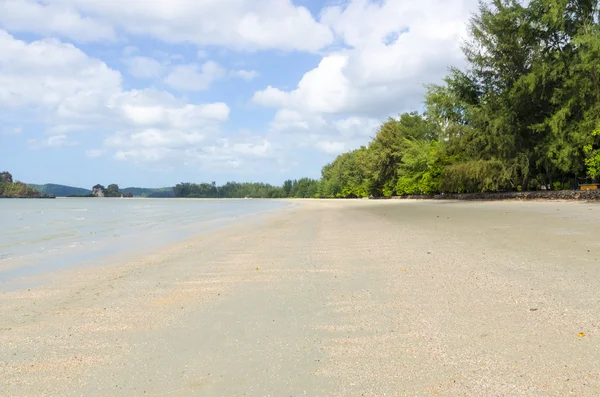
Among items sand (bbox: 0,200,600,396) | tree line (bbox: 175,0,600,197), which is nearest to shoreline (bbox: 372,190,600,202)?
tree line (bbox: 175,0,600,197)

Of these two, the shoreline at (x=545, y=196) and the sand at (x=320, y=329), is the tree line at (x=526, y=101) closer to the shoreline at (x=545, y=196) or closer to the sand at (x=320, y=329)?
the shoreline at (x=545, y=196)

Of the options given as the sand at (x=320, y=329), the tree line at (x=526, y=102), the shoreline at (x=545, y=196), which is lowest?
the sand at (x=320, y=329)

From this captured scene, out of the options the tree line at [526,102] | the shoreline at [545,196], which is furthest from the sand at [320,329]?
the tree line at [526,102]

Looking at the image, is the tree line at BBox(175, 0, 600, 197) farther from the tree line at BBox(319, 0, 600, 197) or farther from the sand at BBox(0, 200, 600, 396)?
the sand at BBox(0, 200, 600, 396)

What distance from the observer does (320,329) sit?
418cm

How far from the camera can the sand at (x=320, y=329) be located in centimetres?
302

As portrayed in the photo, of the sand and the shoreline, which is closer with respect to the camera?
the sand

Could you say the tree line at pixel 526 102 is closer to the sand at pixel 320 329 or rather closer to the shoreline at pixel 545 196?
the shoreline at pixel 545 196

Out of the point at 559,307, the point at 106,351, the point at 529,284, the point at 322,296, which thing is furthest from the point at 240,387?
the point at 529,284

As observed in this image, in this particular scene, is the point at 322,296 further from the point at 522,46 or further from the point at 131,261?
the point at 522,46

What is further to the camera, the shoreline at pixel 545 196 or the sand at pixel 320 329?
the shoreline at pixel 545 196

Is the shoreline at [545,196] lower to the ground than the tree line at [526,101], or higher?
lower

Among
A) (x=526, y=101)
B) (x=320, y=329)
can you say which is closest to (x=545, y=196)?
(x=526, y=101)

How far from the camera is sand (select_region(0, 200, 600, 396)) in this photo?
302cm
